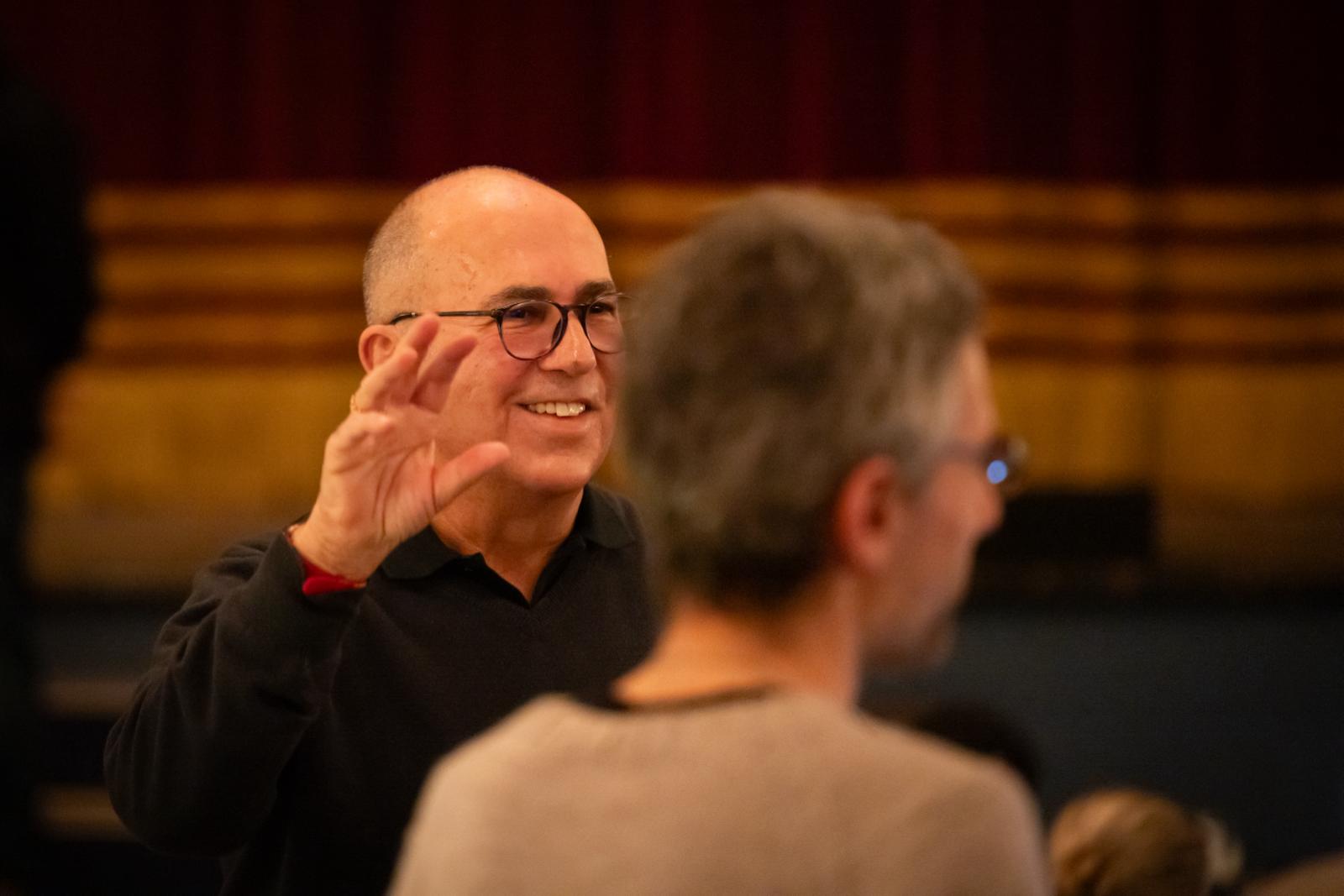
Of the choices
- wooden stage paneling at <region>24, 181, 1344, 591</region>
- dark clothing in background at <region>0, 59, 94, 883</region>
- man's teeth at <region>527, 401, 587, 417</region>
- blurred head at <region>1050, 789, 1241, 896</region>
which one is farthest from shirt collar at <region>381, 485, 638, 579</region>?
wooden stage paneling at <region>24, 181, 1344, 591</region>

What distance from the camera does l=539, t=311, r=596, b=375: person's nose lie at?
5.77ft

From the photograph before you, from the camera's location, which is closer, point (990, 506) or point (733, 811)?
point (733, 811)

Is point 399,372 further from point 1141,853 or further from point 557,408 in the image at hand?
point 1141,853

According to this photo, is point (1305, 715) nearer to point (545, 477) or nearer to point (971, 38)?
point (971, 38)

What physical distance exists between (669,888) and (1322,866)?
Result: 5.97 feet

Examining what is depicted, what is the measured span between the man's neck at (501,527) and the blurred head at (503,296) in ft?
0.06

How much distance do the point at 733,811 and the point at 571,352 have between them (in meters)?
0.96

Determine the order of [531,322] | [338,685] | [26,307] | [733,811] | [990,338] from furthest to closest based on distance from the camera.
→ [990,338] → [26,307] → [531,322] → [338,685] → [733,811]

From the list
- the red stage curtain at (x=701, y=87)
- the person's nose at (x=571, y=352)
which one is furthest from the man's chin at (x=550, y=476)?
the red stage curtain at (x=701, y=87)

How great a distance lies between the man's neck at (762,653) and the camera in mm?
960

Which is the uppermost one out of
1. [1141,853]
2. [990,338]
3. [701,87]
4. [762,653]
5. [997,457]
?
[701,87]

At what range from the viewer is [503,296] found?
5.67 feet

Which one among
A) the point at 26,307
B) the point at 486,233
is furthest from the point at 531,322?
the point at 26,307

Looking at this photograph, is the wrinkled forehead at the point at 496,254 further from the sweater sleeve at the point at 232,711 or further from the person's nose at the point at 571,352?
the sweater sleeve at the point at 232,711
